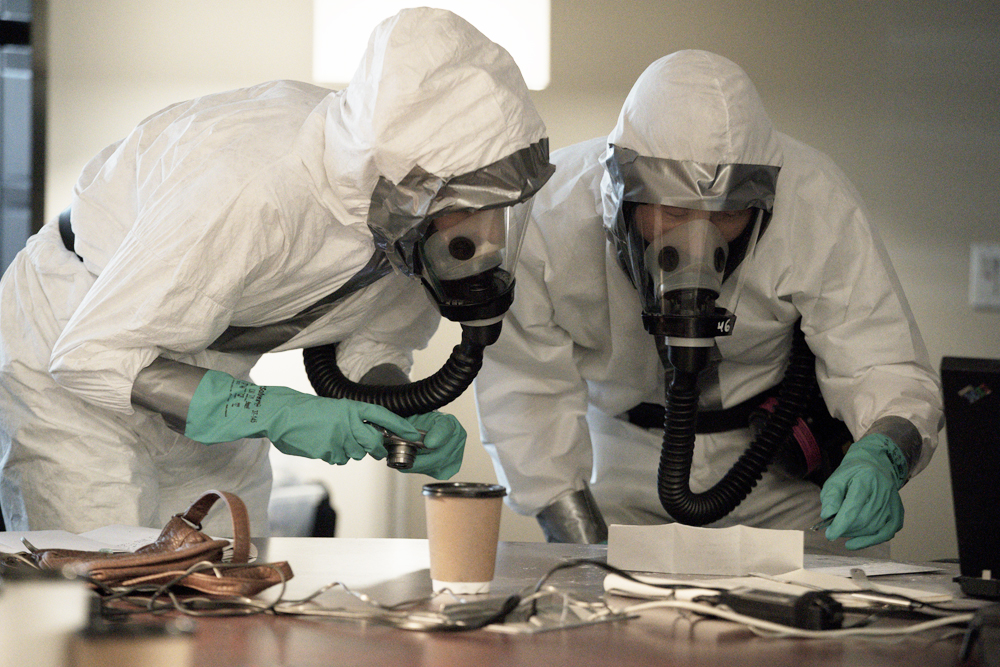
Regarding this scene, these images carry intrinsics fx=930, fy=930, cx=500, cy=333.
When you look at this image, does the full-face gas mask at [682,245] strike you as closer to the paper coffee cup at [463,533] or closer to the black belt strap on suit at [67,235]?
the paper coffee cup at [463,533]

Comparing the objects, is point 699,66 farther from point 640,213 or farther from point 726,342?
point 726,342

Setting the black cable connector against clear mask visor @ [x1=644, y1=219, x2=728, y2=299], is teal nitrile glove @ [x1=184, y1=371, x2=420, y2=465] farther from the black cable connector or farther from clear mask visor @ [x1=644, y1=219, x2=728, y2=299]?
the black cable connector

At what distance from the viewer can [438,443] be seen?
63.2 inches

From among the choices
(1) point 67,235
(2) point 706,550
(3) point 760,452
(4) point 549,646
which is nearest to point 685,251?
(3) point 760,452

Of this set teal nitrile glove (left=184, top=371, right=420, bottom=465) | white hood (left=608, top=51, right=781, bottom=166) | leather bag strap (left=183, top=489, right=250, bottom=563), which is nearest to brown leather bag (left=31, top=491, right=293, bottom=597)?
leather bag strap (left=183, top=489, right=250, bottom=563)

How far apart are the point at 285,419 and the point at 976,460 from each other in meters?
0.95

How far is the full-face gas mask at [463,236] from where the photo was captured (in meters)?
1.40

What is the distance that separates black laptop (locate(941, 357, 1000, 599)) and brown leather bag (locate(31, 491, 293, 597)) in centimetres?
67

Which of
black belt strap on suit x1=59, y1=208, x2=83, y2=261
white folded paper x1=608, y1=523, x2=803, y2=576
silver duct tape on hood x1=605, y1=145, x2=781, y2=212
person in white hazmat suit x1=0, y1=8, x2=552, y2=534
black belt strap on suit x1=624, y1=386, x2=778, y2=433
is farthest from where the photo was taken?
black belt strap on suit x1=624, y1=386, x2=778, y2=433

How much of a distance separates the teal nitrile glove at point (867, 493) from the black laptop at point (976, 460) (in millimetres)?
434

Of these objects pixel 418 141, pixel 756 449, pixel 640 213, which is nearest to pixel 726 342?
pixel 756 449

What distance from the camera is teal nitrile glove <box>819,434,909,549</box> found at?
1459 mm

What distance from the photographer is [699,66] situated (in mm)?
1605

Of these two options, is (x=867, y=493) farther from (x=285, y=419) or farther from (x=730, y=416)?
(x=285, y=419)
